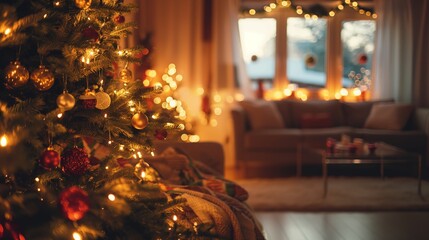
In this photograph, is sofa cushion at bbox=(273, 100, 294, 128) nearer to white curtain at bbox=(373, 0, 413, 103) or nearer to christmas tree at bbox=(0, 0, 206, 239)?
white curtain at bbox=(373, 0, 413, 103)

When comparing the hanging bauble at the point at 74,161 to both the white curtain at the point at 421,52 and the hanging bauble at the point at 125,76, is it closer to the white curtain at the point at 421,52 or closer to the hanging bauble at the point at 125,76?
the hanging bauble at the point at 125,76

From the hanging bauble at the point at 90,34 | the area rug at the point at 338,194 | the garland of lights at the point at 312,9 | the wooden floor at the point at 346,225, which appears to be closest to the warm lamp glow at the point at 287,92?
the garland of lights at the point at 312,9

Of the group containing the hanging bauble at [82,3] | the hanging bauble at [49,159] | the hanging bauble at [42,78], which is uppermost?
the hanging bauble at [82,3]

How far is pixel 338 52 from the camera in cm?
686

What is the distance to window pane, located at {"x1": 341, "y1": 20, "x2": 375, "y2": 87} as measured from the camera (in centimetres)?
690

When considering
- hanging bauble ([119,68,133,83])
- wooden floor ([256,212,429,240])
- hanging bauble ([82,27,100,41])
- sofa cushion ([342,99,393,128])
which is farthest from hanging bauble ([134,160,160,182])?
sofa cushion ([342,99,393,128])

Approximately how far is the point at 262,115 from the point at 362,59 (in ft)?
6.26

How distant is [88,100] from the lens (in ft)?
4.97

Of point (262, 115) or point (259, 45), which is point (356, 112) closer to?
point (262, 115)

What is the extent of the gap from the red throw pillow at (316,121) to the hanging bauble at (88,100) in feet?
15.3

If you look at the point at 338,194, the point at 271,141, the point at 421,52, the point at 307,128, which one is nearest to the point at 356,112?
the point at 307,128

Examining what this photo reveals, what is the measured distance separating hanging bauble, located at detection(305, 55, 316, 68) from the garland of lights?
1.76 ft

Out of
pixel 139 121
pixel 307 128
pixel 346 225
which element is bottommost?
pixel 346 225

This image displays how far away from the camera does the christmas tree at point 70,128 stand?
1.20 m
